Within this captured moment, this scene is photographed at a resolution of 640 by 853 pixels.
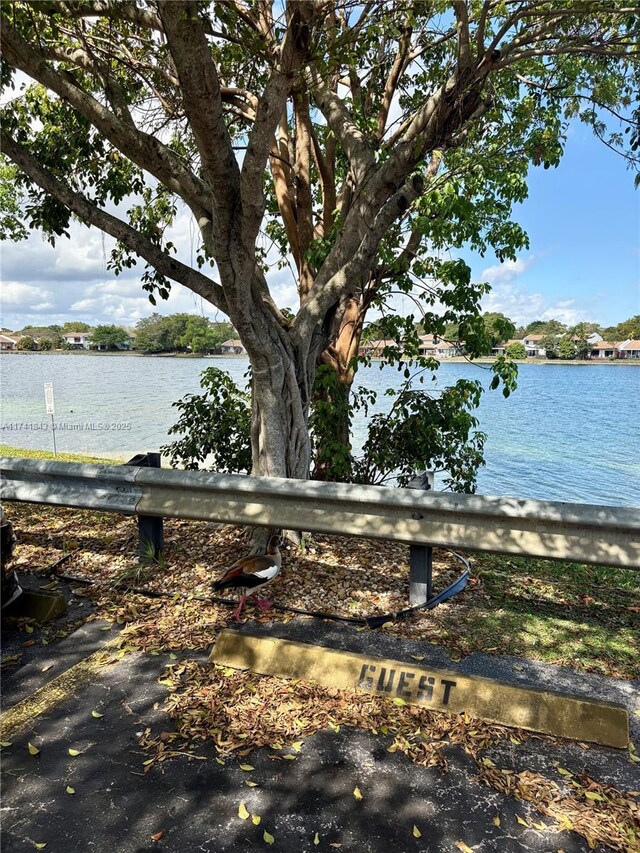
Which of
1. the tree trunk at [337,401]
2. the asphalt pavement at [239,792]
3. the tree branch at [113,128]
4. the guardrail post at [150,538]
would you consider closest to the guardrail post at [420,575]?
the asphalt pavement at [239,792]

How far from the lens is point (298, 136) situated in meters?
6.83

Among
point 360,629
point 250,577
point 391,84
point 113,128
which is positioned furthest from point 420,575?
point 391,84

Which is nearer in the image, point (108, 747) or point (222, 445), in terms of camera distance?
point (108, 747)

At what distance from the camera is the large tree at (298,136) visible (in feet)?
12.7

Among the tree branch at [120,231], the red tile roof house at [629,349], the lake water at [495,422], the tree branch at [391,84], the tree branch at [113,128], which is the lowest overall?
the lake water at [495,422]

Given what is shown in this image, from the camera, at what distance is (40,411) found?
73.6ft

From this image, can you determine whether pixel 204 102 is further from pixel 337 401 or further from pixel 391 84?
pixel 391 84

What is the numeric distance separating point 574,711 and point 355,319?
533 centimetres

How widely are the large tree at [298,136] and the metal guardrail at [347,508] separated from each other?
0.94m

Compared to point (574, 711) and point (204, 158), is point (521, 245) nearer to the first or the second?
point (204, 158)

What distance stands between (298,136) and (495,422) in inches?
591

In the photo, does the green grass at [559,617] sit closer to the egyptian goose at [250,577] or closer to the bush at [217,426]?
the egyptian goose at [250,577]

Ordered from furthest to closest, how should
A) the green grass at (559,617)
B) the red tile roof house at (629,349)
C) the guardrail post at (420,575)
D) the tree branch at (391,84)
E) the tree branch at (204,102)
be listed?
the red tile roof house at (629,349) < the tree branch at (391,84) < the guardrail post at (420,575) < the green grass at (559,617) < the tree branch at (204,102)

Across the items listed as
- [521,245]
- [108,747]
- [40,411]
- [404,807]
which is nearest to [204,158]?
[108,747]
